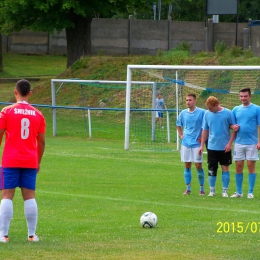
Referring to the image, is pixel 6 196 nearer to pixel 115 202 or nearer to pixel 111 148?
pixel 115 202

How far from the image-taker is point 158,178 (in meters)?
15.4

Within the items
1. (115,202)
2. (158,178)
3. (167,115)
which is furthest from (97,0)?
(115,202)

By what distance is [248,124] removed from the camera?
12.2m

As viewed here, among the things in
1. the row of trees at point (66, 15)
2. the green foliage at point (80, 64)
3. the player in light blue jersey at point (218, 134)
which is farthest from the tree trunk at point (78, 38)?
the player in light blue jersey at point (218, 134)

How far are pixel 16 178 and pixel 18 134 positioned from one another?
494mm

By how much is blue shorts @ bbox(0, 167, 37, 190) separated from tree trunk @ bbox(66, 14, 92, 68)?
93.4ft

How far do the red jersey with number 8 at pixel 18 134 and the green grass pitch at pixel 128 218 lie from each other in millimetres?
939

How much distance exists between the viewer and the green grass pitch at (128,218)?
7.71 meters

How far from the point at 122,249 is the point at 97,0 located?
93.2 ft

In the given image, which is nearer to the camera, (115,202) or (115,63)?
(115,202)

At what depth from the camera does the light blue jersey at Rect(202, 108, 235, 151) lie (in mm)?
12312
